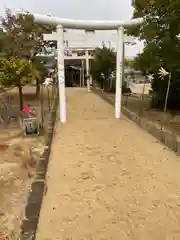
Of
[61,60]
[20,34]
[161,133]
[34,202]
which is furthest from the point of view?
[20,34]

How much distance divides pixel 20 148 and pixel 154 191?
4219mm

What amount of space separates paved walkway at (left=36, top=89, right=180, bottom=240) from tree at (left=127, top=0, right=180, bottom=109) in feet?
11.3

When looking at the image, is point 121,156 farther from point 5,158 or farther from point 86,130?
point 86,130

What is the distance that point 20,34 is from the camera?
1891cm

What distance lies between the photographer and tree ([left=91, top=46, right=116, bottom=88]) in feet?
85.6

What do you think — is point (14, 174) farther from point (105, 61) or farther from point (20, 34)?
point (105, 61)

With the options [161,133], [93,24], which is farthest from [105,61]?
[161,133]

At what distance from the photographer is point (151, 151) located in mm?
7809

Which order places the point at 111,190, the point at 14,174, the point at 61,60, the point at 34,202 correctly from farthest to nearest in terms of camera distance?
the point at 61,60
the point at 14,174
the point at 111,190
the point at 34,202

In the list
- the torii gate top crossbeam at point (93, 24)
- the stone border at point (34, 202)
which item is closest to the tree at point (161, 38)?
the torii gate top crossbeam at point (93, 24)

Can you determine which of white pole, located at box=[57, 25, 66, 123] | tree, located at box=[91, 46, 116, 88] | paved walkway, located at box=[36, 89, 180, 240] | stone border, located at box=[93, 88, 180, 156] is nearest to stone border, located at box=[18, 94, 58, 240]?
paved walkway, located at box=[36, 89, 180, 240]

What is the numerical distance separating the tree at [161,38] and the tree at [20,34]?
7.15m

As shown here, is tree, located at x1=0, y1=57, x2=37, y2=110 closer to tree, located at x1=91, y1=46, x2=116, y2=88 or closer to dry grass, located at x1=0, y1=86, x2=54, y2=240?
dry grass, located at x1=0, y1=86, x2=54, y2=240

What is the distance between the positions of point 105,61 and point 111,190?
21817 mm
